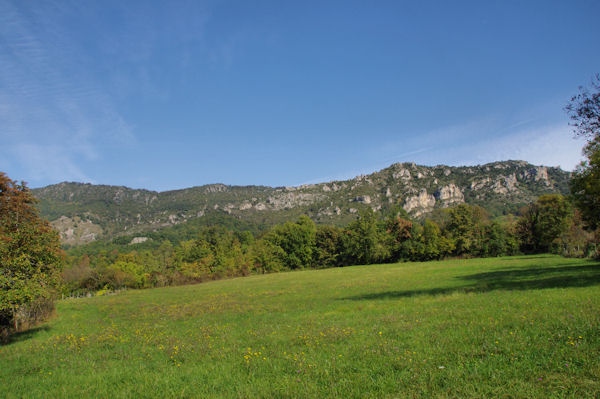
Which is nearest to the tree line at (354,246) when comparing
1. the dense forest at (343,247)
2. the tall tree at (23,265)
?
the dense forest at (343,247)

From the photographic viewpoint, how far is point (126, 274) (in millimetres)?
81188

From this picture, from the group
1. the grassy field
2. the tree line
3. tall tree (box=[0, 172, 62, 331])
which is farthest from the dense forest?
the grassy field

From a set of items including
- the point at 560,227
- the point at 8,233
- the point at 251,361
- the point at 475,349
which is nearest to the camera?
the point at 475,349

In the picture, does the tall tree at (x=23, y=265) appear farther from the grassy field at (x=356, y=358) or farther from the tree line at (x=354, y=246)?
the tree line at (x=354, y=246)

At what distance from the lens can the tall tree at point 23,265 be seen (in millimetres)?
15625

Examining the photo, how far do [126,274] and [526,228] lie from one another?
109 m

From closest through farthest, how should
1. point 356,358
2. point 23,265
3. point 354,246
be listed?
point 356,358 < point 23,265 < point 354,246

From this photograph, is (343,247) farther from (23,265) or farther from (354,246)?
(23,265)

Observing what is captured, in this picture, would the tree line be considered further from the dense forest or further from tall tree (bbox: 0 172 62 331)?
tall tree (bbox: 0 172 62 331)

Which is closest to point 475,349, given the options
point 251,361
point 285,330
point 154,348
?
point 251,361

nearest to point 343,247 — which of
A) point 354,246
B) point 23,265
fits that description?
point 354,246

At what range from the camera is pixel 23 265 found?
53.7ft

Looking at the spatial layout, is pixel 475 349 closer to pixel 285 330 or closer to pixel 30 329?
pixel 285 330

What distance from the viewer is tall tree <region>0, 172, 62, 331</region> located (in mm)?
15625
